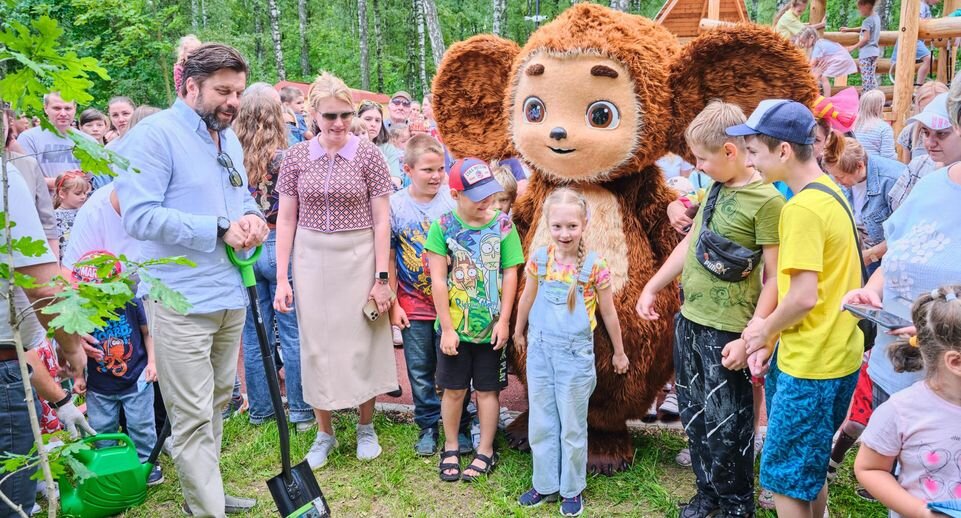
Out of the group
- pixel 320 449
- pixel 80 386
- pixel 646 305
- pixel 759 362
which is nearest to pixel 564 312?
pixel 646 305

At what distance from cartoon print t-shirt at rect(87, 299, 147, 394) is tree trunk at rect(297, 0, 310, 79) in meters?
25.5

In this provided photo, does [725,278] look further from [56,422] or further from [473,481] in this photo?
[56,422]

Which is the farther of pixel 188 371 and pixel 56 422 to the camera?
pixel 56 422

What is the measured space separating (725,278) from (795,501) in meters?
0.87

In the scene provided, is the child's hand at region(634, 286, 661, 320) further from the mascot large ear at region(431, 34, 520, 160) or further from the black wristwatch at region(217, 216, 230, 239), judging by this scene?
the black wristwatch at region(217, 216, 230, 239)

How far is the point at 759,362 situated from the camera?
2.60 m

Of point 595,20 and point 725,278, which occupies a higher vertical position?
point 595,20

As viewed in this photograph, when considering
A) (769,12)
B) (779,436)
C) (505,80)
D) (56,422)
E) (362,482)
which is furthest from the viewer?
(769,12)

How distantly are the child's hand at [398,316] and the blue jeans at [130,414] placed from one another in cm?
134

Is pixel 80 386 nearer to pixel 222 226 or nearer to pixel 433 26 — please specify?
pixel 222 226

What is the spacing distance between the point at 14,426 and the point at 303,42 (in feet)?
87.9

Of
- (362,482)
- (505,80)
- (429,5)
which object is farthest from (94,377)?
(429,5)

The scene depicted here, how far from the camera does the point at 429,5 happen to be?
17.2 metres

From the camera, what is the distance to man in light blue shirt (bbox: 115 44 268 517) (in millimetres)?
2818
